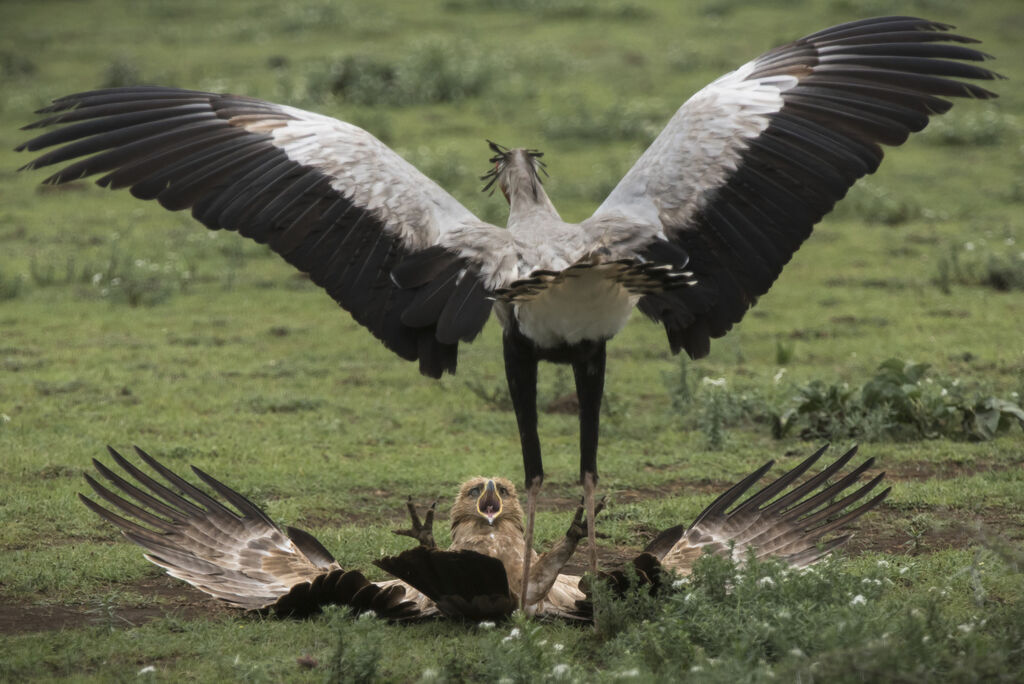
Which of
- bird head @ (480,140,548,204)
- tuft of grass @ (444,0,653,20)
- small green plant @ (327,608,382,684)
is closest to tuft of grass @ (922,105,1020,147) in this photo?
tuft of grass @ (444,0,653,20)

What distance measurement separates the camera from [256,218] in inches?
209

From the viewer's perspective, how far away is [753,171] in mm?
5168

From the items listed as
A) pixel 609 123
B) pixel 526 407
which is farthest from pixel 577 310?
pixel 609 123

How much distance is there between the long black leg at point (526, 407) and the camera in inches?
201

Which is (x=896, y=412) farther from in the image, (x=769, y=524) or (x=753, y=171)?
(x=753, y=171)

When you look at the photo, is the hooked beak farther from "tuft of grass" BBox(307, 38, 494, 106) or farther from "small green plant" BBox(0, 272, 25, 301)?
"tuft of grass" BBox(307, 38, 494, 106)

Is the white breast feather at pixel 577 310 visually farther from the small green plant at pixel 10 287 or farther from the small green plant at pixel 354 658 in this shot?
the small green plant at pixel 10 287

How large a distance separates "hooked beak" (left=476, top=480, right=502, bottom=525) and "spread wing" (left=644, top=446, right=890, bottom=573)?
0.69 m

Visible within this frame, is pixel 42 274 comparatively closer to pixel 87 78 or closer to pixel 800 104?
pixel 87 78

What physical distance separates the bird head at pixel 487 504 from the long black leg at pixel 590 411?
0.44 meters

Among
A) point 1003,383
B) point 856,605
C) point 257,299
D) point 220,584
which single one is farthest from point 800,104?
point 257,299

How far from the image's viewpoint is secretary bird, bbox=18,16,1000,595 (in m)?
5.00

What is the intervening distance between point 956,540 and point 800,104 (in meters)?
2.24

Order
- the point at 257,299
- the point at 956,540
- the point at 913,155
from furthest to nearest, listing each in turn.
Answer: the point at 913,155 < the point at 257,299 < the point at 956,540
